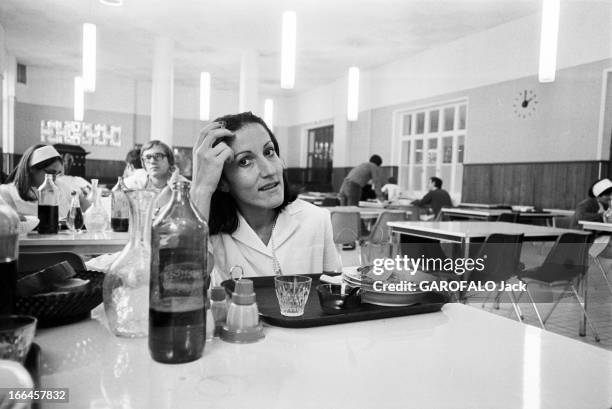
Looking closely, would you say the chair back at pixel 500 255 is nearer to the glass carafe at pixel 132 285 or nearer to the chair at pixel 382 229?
the chair at pixel 382 229

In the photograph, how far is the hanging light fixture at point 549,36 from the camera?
15.9 feet

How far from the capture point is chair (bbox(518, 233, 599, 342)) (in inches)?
143

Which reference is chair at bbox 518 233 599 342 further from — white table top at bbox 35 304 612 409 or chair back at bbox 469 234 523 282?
white table top at bbox 35 304 612 409

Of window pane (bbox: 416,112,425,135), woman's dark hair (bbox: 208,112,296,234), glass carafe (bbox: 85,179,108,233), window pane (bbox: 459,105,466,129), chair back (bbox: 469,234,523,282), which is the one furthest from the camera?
window pane (bbox: 416,112,425,135)

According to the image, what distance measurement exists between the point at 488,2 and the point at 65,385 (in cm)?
797

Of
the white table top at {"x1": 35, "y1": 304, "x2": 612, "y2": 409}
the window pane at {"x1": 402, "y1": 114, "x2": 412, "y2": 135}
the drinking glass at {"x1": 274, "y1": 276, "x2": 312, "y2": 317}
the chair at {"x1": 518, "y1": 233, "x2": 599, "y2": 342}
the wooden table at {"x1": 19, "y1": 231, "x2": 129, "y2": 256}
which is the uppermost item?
the window pane at {"x1": 402, "y1": 114, "x2": 412, "y2": 135}

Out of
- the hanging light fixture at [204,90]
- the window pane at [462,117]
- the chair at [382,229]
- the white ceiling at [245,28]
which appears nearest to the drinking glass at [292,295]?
the chair at [382,229]

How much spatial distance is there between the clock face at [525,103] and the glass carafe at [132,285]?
26.3 feet

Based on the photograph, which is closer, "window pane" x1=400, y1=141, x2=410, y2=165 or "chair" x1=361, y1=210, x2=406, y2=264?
"chair" x1=361, y1=210, x2=406, y2=264

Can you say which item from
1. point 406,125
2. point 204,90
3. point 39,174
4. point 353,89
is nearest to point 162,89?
point 204,90

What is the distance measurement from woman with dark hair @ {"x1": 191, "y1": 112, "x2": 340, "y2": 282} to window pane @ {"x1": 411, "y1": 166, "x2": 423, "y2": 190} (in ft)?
30.3

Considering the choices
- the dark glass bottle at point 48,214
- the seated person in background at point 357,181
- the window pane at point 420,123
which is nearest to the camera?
the dark glass bottle at point 48,214

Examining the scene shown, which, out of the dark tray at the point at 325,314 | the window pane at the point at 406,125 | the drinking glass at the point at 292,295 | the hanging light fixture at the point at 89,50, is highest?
the hanging light fixture at the point at 89,50

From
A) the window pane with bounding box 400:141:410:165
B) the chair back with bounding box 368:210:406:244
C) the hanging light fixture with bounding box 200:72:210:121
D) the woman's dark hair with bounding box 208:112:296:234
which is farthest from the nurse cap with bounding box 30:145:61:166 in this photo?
the window pane with bounding box 400:141:410:165
